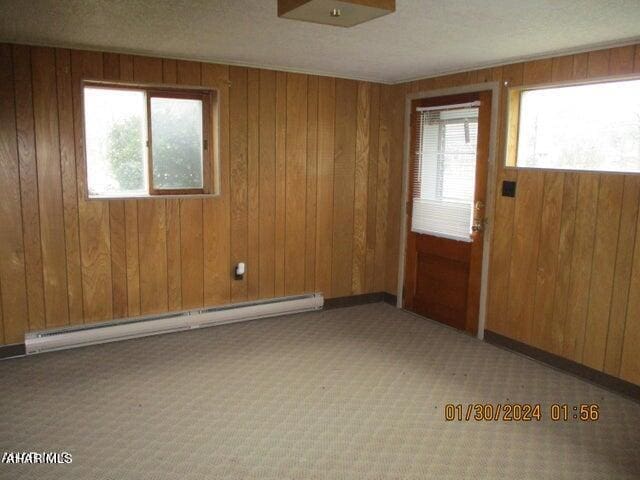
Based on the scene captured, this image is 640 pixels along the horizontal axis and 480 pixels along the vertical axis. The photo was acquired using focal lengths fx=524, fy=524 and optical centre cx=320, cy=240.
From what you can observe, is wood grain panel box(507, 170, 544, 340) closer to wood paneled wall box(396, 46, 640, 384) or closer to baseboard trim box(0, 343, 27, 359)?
wood paneled wall box(396, 46, 640, 384)

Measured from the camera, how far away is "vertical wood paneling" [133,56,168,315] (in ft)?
13.1

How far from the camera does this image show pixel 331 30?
298cm

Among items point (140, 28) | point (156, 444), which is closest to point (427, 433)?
point (156, 444)

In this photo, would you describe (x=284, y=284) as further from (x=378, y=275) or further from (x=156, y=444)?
(x=156, y=444)

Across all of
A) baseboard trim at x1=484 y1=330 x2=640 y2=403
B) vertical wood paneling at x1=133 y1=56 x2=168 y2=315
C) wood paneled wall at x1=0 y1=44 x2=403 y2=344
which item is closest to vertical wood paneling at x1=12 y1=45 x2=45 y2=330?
wood paneled wall at x1=0 y1=44 x2=403 y2=344

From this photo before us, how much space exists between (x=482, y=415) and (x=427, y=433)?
394 mm

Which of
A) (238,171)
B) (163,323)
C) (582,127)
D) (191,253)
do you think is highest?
(582,127)

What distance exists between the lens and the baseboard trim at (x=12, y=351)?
11.8 feet

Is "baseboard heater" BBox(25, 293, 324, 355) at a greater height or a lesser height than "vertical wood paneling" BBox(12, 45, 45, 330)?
lesser

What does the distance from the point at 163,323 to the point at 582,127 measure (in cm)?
330

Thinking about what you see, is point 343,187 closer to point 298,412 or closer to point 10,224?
point 298,412

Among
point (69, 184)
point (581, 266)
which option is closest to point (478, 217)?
point (581, 266)

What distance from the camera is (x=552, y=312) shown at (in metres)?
3.60

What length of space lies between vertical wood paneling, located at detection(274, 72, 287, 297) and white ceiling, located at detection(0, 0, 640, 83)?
1.31ft
